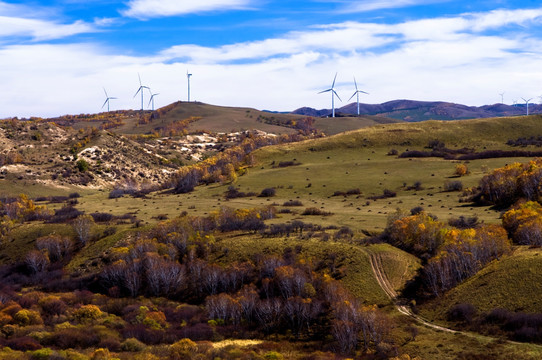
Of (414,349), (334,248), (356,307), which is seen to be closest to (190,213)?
(334,248)

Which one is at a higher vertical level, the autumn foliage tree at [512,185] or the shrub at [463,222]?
the autumn foliage tree at [512,185]

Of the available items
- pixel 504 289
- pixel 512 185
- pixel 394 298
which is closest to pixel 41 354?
pixel 394 298

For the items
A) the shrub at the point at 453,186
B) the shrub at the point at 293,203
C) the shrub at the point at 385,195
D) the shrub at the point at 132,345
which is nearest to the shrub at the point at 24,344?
the shrub at the point at 132,345

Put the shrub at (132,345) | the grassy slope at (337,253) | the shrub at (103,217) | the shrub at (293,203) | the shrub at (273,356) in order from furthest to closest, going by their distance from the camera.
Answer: the shrub at (293,203) → the shrub at (103,217) → the grassy slope at (337,253) → the shrub at (132,345) → the shrub at (273,356)

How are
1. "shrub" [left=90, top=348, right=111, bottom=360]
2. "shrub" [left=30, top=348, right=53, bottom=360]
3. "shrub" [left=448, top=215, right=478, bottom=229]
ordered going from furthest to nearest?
"shrub" [left=448, top=215, right=478, bottom=229] → "shrub" [left=30, top=348, right=53, bottom=360] → "shrub" [left=90, top=348, right=111, bottom=360]

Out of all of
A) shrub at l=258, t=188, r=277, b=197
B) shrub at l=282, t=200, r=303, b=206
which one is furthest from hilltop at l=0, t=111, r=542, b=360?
shrub at l=258, t=188, r=277, b=197

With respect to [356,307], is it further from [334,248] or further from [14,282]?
[14,282]

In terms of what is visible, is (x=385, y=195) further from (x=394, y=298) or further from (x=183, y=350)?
(x=183, y=350)

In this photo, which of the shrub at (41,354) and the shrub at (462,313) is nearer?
the shrub at (41,354)

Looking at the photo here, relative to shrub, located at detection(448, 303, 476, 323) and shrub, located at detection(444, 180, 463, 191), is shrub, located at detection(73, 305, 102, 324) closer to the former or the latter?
shrub, located at detection(448, 303, 476, 323)

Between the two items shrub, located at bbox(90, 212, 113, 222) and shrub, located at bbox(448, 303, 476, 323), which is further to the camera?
shrub, located at bbox(90, 212, 113, 222)

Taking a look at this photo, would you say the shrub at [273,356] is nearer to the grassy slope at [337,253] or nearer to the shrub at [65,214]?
the grassy slope at [337,253]

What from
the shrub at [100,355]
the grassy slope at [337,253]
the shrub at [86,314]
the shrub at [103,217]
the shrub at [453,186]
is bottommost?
the shrub at [86,314]
